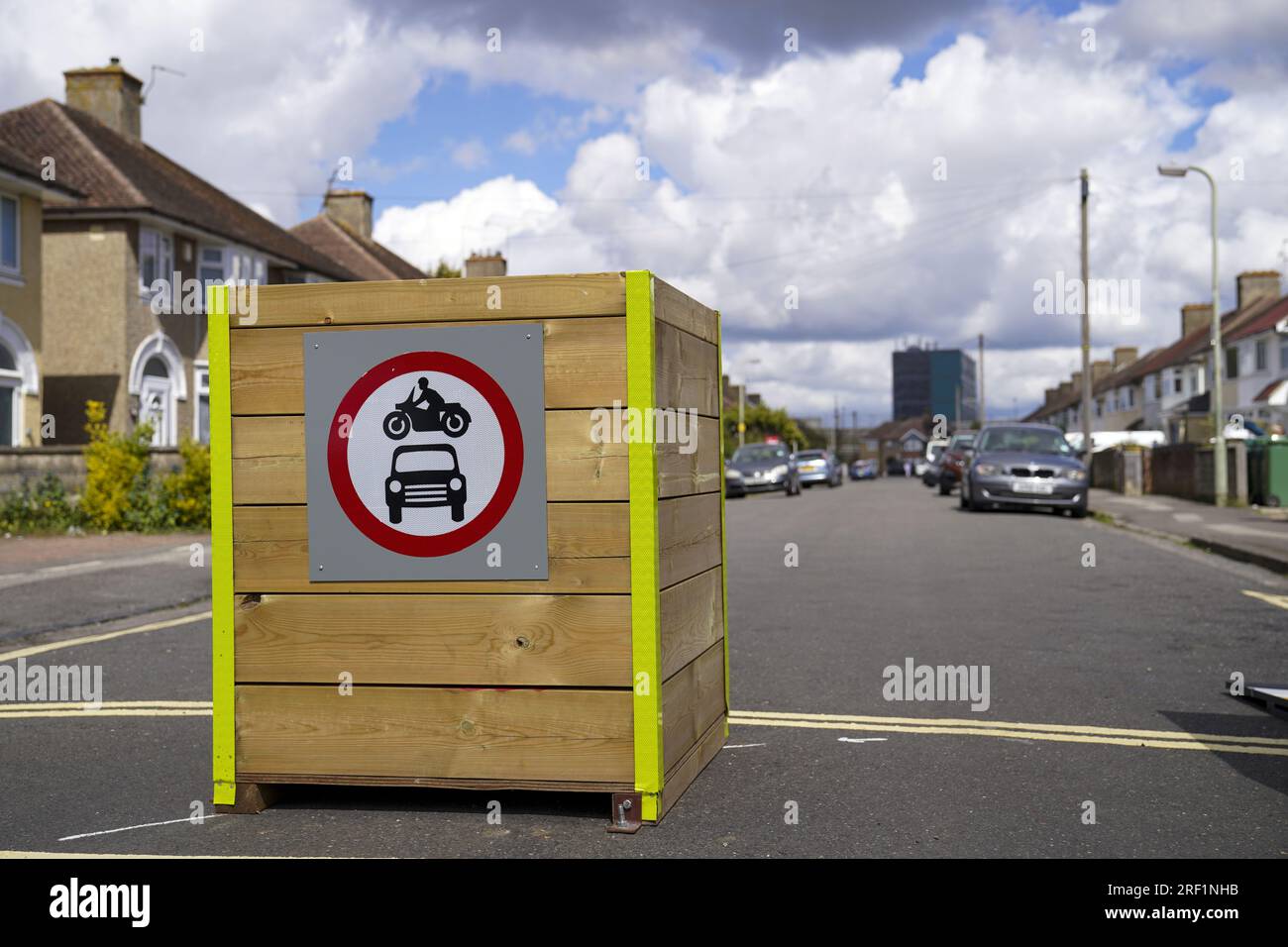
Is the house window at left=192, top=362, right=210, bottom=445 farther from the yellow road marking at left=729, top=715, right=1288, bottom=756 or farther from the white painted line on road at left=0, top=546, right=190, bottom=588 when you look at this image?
the yellow road marking at left=729, top=715, right=1288, bottom=756

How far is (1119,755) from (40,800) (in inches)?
161

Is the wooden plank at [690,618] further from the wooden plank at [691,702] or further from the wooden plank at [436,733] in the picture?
the wooden plank at [436,733]

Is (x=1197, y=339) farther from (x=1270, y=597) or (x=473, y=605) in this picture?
(x=473, y=605)

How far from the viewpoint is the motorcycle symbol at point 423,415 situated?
4.34 metres

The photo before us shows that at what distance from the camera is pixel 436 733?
4.29 metres

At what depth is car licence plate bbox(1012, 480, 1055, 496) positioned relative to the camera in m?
21.6

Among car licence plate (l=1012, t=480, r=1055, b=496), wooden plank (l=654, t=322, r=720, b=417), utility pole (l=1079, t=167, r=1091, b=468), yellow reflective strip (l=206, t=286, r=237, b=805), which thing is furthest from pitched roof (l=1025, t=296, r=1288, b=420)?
yellow reflective strip (l=206, t=286, r=237, b=805)

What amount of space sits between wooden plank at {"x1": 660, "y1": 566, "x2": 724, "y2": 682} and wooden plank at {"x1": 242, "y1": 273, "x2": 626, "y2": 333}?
3.34ft

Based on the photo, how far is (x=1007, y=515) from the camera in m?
22.3

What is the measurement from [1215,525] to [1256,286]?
175 ft

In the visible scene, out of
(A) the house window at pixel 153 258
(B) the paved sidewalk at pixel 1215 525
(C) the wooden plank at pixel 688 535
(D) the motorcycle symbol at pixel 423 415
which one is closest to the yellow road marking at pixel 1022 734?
(C) the wooden plank at pixel 688 535

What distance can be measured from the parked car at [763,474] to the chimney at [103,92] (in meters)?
19.4

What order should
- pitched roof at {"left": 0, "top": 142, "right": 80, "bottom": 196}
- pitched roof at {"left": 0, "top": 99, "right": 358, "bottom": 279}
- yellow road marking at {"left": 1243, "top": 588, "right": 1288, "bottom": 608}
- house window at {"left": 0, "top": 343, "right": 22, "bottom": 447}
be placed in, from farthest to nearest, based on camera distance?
pitched roof at {"left": 0, "top": 99, "right": 358, "bottom": 279} < house window at {"left": 0, "top": 343, "right": 22, "bottom": 447} < pitched roof at {"left": 0, "top": 142, "right": 80, "bottom": 196} < yellow road marking at {"left": 1243, "top": 588, "right": 1288, "bottom": 608}
